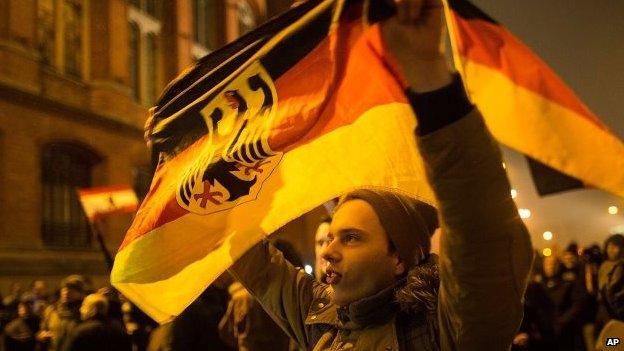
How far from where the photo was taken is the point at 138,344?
246 inches

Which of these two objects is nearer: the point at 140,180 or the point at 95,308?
the point at 95,308

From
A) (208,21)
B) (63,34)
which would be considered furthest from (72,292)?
(208,21)

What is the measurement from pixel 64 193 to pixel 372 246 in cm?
1561

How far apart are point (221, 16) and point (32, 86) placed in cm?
1052

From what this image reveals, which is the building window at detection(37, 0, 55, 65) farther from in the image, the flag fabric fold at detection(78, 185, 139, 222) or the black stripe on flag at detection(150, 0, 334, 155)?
the black stripe on flag at detection(150, 0, 334, 155)

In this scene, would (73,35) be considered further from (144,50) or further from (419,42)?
(419,42)

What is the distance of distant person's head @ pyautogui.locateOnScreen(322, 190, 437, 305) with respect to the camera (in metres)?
1.86

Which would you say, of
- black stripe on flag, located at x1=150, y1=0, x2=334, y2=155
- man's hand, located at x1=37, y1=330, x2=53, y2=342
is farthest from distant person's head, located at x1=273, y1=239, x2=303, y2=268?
man's hand, located at x1=37, y1=330, x2=53, y2=342

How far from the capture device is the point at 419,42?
1.17 metres

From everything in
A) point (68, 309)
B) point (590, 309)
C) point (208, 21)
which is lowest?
point (590, 309)

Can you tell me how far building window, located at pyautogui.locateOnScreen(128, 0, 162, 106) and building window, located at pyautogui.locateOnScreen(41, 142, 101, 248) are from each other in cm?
334

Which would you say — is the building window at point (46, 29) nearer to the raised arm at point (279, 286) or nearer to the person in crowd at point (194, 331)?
the person in crowd at point (194, 331)

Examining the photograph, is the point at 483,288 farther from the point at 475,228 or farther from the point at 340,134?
the point at 340,134

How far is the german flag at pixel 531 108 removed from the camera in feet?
7.06
